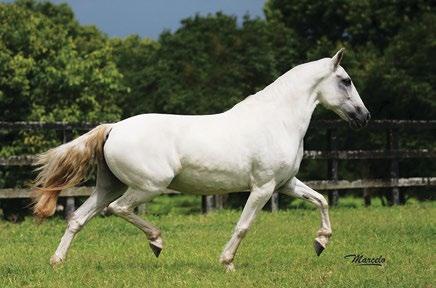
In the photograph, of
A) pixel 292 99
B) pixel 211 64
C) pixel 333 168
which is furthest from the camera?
pixel 211 64

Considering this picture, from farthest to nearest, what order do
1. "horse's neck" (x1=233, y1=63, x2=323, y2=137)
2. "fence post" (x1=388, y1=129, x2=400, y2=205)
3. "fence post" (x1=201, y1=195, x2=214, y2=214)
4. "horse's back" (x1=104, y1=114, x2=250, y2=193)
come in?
"fence post" (x1=388, y1=129, x2=400, y2=205) < "fence post" (x1=201, y1=195, x2=214, y2=214) < "horse's neck" (x1=233, y1=63, x2=323, y2=137) < "horse's back" (x1=104, y1=114, x2=250, y2=193)

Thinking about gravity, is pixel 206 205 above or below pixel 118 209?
below

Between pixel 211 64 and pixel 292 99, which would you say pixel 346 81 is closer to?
pixel 292 99

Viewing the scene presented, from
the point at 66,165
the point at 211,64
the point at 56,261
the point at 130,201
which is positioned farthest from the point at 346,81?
the point at 211,64

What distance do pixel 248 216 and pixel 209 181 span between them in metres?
0.51

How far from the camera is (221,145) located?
8.23m

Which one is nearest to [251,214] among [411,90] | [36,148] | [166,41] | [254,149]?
[254,149]

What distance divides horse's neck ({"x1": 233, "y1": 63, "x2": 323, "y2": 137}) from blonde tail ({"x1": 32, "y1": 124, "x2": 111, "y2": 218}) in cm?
146

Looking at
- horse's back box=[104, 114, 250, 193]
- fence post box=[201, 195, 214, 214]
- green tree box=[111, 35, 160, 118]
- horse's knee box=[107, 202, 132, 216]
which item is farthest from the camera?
green tree box=[111, 35, 160, 118]

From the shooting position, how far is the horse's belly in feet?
27.0

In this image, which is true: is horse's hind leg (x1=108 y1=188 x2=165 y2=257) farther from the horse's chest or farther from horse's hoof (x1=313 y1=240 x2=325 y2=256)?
horse's hoof (x1=313 y1=240 x2=325 y2=256)

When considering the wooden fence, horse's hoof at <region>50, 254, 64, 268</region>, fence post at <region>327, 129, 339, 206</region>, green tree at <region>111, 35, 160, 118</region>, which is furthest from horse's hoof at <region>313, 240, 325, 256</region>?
green tree at <region>111, 35, 160, 118</region>

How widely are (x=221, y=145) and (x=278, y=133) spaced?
23.8 inches

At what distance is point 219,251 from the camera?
9.85 meters
